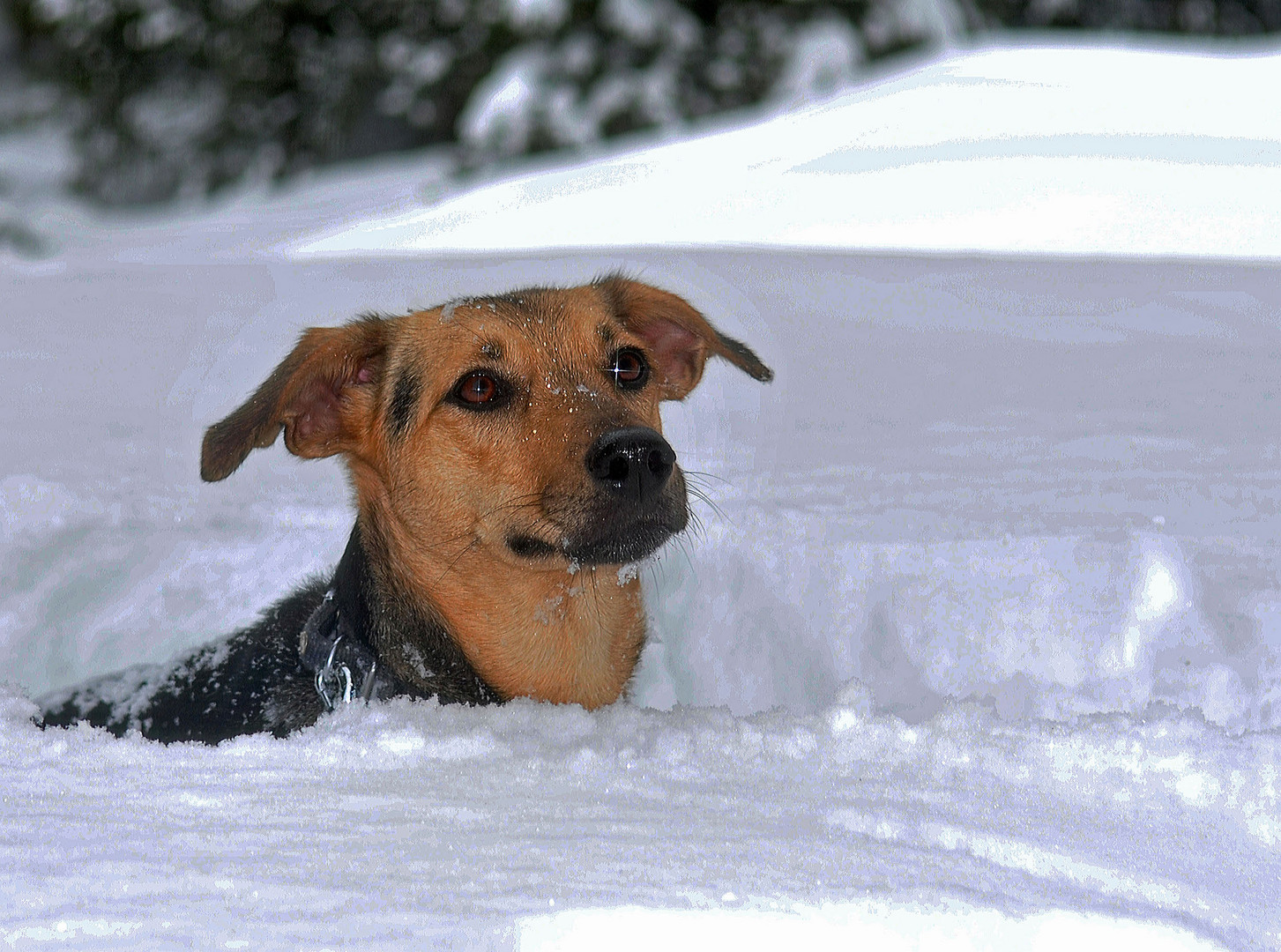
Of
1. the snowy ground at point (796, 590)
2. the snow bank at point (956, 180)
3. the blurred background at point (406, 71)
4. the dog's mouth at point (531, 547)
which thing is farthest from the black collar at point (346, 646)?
the blurred background at point (406, 71)

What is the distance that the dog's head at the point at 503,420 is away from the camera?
115 inches

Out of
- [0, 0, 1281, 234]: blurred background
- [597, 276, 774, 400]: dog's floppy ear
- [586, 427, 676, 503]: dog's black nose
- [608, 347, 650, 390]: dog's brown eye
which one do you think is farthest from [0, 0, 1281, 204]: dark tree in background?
[586, 427, 676, 503]: dog's black nose

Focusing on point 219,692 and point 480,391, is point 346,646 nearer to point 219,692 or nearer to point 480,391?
point 219,692

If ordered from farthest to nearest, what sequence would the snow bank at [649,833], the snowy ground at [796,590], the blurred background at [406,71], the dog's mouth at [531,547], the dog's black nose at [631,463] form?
the blurred background at [406,71] < the dog's mouth at [531,547] < the dog's black nose at [631,463] < the snowy ground at [796,590] < the snow bank at [649,833]

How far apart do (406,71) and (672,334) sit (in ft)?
26.3

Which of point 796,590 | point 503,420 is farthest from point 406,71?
point 503,420

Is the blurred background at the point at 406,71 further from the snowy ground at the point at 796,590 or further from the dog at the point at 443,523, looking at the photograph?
the dog at the point at 443,523

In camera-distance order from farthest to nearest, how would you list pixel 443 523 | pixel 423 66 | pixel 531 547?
1. pixel 423 66
2. pixel 443 523
3. pixel 531 547

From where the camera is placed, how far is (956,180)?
685 centimetres

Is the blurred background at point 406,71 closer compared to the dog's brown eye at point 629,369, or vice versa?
the dog's brown eye at point 629,369

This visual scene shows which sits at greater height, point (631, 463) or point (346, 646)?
point (631, 463)

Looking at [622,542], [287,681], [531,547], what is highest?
[622,542]

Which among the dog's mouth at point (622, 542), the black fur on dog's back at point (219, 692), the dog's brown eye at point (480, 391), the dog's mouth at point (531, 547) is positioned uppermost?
the dog's brown eye at point (480, 391)

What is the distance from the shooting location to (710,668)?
4.36 meters
